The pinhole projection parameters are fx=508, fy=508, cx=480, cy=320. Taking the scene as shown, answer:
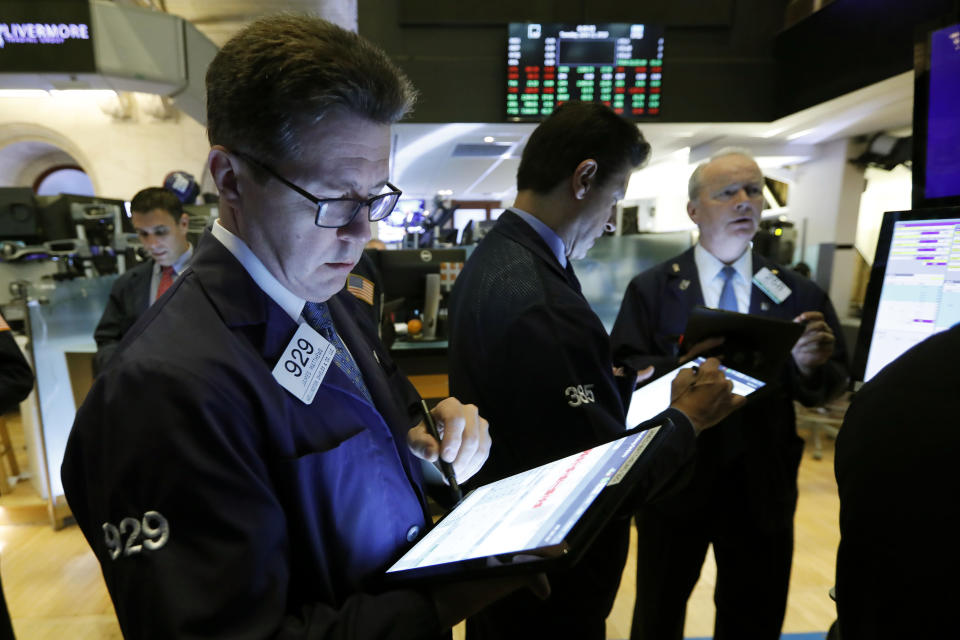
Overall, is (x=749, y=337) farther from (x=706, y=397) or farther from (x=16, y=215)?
(x=16, y=215)

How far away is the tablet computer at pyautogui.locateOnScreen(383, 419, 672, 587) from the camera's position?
1.87ft

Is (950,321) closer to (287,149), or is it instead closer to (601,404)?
(601,404)

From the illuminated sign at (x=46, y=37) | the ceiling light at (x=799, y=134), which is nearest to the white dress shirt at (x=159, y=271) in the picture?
the illuminated sign at (x=46, y=37)

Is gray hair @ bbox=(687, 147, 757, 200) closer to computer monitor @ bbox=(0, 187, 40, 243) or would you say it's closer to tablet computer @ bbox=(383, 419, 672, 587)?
tablet computer @ bbox=(383, 419, 672, 587)

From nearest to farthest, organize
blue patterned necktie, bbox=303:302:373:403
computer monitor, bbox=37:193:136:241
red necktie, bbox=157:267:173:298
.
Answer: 1. blue patterned necktie, bbox=303:302:373:403
2. red necktie, bbox=157:267:173:298
3. computer monitor, bbox=37:193:136:241

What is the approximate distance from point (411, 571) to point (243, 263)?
1.55 ft

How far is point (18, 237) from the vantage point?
4.11 meters

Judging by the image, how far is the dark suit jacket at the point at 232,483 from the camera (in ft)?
1.73

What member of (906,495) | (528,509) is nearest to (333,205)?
(528,509)

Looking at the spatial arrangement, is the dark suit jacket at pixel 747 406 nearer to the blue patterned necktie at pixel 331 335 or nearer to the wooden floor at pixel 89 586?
the wooden floor at pixel 89 586

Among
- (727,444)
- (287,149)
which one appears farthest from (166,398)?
(727,444)

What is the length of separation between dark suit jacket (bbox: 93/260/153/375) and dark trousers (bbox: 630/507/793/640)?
2.76 metres

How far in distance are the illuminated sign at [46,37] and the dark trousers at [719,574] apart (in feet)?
16.7

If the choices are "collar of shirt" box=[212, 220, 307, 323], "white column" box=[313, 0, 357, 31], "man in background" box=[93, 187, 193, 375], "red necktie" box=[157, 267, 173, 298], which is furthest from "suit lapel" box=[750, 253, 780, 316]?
"white column" box=[313, 0, 357, 31]
